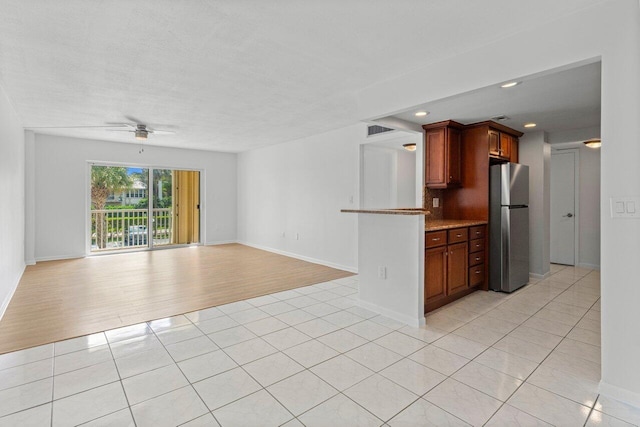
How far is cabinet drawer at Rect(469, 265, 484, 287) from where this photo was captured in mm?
3928

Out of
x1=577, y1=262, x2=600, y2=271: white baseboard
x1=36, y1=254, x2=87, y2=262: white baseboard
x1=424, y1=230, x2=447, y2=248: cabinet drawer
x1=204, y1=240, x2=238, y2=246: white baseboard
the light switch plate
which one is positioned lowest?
x1=577, y1=262, x2=600, y2=271: white baseboard

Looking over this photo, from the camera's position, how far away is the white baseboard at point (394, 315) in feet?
9.84

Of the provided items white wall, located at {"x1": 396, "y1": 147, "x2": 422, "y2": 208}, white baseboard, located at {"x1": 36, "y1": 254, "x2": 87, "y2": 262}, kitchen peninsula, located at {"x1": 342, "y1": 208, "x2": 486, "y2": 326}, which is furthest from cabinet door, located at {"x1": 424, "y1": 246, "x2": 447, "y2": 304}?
white baseboard, located at {"x1": 36, "y1": 254, "x2": 87, "y2": 262}

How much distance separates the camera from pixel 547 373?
218cm

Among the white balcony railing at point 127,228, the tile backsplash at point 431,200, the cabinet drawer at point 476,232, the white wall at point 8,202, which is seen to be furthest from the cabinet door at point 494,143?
the white balcony railing at point 127,228

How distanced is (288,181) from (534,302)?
4722 mm

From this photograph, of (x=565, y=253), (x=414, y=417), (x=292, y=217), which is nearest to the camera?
(x=414, y=417)

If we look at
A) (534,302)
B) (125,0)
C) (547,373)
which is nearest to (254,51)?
(125,0)

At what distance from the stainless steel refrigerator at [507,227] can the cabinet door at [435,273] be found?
3.57 ft

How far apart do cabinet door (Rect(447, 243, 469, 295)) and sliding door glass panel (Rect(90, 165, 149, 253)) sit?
664 cm

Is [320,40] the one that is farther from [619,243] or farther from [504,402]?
[504,402]

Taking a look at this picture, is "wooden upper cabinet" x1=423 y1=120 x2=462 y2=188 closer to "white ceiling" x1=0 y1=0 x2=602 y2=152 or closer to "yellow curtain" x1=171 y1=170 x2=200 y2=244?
"white ceiling" x1=0 y1=0 x2=602 y2=152

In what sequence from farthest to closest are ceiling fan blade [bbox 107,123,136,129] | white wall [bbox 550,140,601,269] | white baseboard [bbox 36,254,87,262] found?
white baseboard [bbox 36,254,87,262], white wall [bbox 550,140,601,269], ceiling fan blade [bbox 107,123,136,129]

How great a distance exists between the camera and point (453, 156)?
4258 mm
